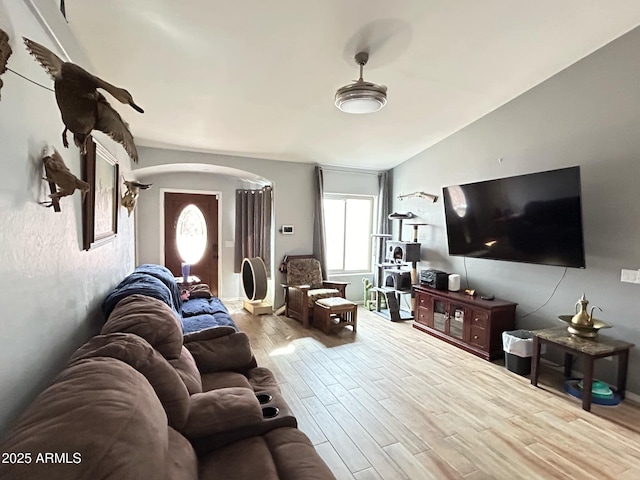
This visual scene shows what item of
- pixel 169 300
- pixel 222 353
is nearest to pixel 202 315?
pixel 169 300

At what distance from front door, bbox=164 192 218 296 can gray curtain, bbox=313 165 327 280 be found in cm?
203

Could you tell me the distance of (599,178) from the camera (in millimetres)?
3152

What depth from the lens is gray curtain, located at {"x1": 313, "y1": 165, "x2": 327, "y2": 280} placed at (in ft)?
18.5

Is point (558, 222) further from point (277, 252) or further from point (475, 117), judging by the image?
point (277, 252)

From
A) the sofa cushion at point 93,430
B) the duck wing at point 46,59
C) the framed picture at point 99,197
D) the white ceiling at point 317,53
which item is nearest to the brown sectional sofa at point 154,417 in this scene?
the sofa cushion at point 93,430

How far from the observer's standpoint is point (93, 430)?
840 mm

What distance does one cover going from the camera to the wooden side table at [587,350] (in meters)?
2.71

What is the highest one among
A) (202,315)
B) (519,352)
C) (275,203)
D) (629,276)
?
(275,203)

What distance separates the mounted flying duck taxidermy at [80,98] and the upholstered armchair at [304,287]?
3.91 m

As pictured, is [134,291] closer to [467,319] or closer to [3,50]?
[3,50]

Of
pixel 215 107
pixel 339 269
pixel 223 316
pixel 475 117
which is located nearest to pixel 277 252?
pixel 339 269

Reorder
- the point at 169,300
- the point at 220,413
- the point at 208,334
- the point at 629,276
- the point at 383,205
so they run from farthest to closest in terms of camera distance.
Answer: the point at 383,205
the point at 629,276
the point at 169,300
the point at 208,334
the point at 220,413

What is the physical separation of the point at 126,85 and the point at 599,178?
4.54m

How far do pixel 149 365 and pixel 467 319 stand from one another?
369cm
